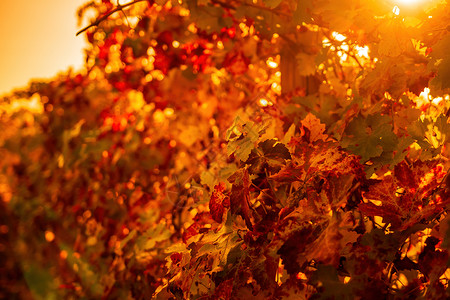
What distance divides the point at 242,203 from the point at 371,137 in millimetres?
510

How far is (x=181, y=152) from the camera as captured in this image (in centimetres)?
392

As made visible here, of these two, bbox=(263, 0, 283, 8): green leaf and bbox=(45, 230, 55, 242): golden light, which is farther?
bbox=(45, 230, 55, 242): golden light

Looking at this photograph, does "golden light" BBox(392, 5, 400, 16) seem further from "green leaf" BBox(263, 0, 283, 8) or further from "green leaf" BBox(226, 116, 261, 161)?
"green leaf" BBox(226, 116, 261, 161)

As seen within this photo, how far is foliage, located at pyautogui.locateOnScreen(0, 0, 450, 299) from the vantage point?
1101 millimetres

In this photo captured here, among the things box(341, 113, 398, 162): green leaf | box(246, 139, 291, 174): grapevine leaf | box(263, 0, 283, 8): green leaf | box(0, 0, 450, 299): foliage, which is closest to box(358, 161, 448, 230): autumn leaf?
box(0, 0, 450, 299): foliage

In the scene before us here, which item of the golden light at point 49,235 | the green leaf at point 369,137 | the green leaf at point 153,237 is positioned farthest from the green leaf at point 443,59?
the golden light at point 49,235

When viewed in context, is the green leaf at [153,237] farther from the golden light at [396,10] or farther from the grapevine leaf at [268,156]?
the golden light at [396,10]

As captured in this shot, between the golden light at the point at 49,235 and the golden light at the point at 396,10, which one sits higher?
the golden light at the point at 396,10

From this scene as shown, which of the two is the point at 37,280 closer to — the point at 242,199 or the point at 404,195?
the point at 242,199

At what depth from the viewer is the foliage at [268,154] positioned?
3.61ft

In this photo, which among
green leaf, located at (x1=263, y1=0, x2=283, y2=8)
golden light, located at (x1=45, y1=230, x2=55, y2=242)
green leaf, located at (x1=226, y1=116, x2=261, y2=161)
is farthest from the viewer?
golden light, located at (x1=45, y1=230, x2=55, y2=242)

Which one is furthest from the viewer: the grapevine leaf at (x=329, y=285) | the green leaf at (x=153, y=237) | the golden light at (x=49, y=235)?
the golden light at (x=49, y=235)

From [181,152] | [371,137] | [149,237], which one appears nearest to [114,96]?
[181,152]

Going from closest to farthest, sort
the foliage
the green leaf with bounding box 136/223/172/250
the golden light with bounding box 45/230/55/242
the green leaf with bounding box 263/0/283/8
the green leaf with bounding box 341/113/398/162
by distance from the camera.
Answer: the foliage, the green leaf with bounding box 341/113/398/162, the green leaf with bounding box 263/0/283/8, the green leaf with bounding box 136/223/172/250, the golden light with bounding box 45/230/55/242
